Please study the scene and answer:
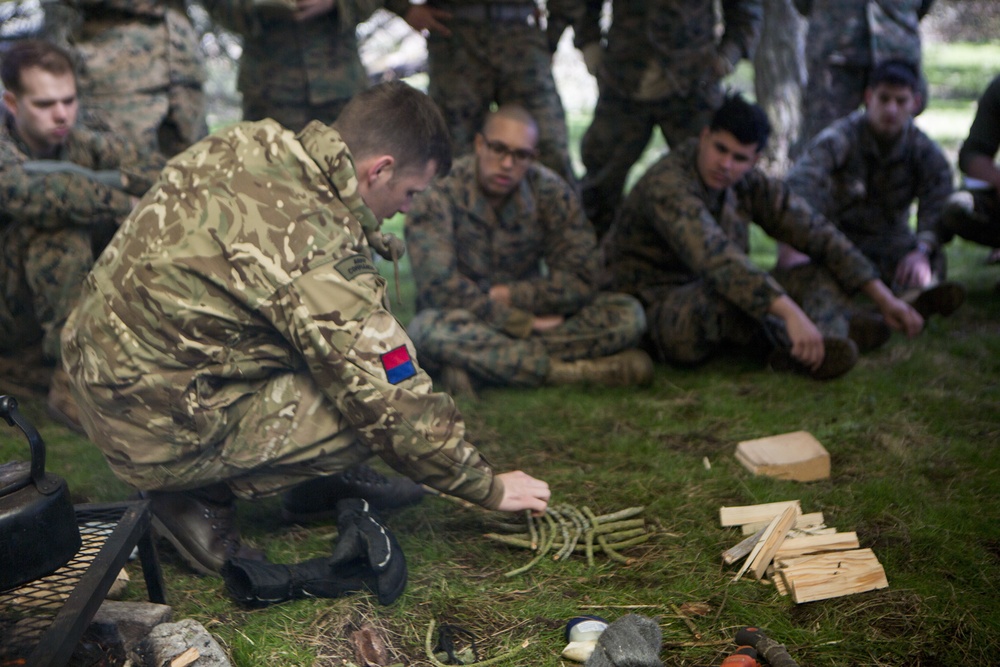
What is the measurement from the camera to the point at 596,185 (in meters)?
6.21

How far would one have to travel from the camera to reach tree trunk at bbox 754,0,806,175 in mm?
8523

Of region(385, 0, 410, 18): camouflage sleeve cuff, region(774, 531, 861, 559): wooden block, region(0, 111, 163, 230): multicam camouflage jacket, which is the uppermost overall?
region(385, 0, 410, 18): camouflage sleeve cuff

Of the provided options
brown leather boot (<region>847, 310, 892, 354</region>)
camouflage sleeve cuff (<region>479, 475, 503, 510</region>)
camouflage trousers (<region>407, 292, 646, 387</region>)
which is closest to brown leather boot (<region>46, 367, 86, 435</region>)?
camouflage trousers (<region>407, 292, 646, 387</region>)

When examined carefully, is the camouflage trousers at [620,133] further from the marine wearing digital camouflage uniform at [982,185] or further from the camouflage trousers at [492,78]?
the marine wearing digital camouflage uniform at [982,185]

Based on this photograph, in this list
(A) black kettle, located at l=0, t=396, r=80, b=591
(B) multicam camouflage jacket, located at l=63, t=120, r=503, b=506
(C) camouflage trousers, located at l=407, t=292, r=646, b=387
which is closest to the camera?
(A) black kettle, located at l=0, t=396, r=80, b=591

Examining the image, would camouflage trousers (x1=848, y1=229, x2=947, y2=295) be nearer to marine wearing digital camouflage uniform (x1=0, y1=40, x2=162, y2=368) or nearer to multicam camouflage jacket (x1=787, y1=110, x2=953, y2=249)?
multicam camouflage jacket (x1=787, y1=110, x2=953, y2=249)

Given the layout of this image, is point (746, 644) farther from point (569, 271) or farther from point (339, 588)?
point (569, 271)

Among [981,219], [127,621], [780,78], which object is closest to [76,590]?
[127,621]

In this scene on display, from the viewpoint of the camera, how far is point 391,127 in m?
2.65

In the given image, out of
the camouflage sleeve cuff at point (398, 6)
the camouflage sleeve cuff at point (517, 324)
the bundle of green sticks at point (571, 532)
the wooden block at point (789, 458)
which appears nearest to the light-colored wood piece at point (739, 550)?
the bundle of green sticks at point (571, 532)

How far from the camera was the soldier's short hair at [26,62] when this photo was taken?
4035 mm

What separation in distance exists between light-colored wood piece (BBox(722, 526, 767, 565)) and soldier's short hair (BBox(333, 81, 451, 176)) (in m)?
1.56

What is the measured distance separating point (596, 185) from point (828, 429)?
279 centimetres

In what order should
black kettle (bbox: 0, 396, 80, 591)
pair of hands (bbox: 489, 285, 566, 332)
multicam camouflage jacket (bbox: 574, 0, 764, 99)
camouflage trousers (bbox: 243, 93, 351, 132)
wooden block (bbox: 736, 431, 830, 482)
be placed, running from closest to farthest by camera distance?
black kettle (bbox: 0, 396, 80, 591) → wooden block (bbox: 736, 431, 830, 482) → pair of hands (bbox: 489, 285, 566, 332) → camouflage trousers (bbox: 243, 93, 351, 132) → multicam camouflage jacket (bbox: 574, 0, 764, 99)
